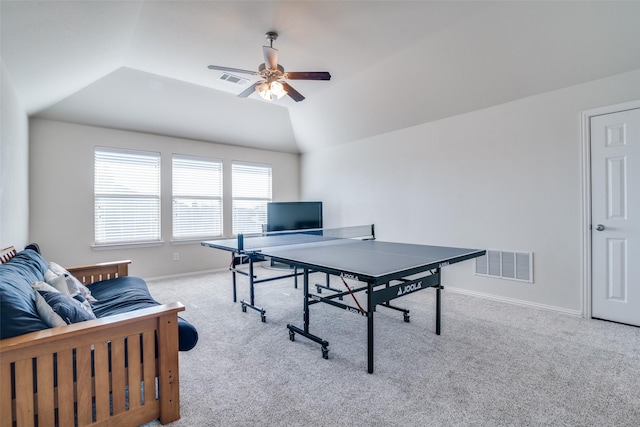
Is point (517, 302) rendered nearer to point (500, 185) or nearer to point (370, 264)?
point (500, 185)

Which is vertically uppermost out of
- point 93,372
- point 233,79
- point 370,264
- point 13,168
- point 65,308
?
point 233,79

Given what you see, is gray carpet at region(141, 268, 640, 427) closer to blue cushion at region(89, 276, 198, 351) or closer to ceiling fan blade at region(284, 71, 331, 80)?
blue cushion at region(89, 276, 198, 351)

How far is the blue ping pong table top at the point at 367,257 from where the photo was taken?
2051 mm

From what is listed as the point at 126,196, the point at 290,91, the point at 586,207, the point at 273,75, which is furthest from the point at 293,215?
the point at 586,207

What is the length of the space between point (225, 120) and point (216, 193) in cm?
138

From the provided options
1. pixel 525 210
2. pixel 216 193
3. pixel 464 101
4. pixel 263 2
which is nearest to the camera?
pixel 263 2

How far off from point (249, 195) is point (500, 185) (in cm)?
444

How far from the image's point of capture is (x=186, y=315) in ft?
11.2

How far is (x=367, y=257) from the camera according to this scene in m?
2.51

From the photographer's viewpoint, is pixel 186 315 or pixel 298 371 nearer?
pixel 298 371

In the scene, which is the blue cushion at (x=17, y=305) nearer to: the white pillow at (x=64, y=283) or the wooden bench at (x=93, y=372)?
the wooden bench at (x=93, y=372)

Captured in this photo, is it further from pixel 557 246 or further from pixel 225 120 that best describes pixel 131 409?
pixel 225 120

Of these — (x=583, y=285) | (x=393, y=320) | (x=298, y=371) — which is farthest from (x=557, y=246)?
(x=298, y=371)

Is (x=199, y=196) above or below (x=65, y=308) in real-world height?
above
